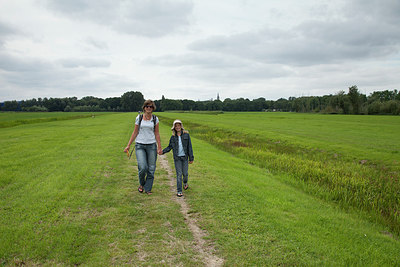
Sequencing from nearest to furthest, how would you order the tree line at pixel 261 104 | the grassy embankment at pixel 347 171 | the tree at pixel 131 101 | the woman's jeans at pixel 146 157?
the woman's jeans at pixel 146 157, the grassy embankment at pixel 347 171, the tree line at pixel 261 104, the tree at pixel 131 101

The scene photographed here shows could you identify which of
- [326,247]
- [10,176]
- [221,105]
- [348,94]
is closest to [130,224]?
[326,247]

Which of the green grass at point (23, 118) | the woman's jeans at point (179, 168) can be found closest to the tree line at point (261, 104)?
the green grass at point (23, 118)

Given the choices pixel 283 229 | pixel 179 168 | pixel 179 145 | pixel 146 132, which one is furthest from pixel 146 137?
pixel 283 229

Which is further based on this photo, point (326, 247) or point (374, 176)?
point (374, 176)

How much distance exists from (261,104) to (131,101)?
98.0 metres

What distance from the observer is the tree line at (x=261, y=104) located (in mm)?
85256

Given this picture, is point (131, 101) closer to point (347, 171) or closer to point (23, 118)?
point (23, 118)

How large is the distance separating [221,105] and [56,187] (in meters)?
172

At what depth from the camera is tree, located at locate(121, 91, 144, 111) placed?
17596 centimetres

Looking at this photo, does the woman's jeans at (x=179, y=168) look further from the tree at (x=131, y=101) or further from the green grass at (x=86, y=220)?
the tree at (x=131, y=101)

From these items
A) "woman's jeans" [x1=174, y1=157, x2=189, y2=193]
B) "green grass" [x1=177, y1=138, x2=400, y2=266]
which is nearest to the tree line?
"green grass" [x1=177, y1=138, x2=400, y2=266]

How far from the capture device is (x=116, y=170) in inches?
406

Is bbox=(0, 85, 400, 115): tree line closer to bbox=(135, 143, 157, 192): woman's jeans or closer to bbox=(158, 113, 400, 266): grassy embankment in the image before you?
bbox=(158, 113, 400, 266): grassy embankment

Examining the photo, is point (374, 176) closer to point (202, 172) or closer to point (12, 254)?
point (202, 172)
